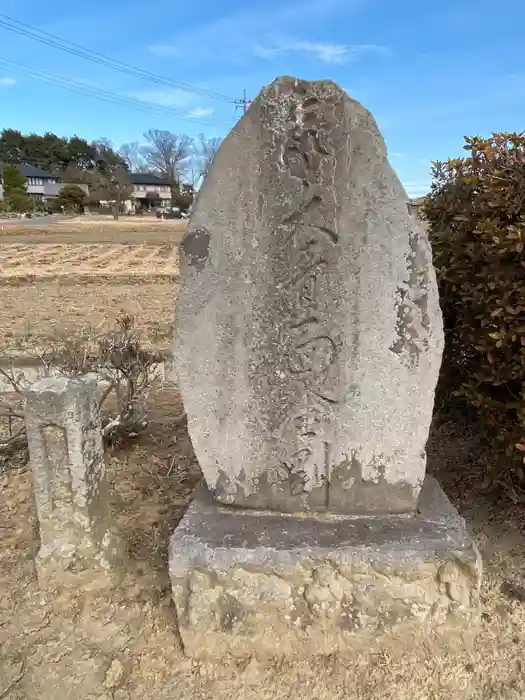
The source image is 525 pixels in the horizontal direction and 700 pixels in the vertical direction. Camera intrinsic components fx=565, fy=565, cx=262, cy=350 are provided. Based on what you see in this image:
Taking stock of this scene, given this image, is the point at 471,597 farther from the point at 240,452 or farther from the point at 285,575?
the point at 240,452

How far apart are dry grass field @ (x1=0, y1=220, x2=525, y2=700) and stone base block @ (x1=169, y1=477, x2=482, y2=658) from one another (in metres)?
0.09

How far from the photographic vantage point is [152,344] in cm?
631

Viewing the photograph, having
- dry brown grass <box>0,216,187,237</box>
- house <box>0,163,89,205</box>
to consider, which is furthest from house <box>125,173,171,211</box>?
dry brown grass <box>0,216,187,237</box>

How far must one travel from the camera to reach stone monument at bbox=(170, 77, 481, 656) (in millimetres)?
1927

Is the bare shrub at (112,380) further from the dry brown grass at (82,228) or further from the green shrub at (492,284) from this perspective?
the dry brown grass at (82,228)

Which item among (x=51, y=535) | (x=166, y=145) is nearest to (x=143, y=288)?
Result: (x=51, y=535)

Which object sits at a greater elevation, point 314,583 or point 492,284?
point 492,284

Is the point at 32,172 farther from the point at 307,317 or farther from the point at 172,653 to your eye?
the point at 172,653

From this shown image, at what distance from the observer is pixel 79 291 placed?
9164 mm

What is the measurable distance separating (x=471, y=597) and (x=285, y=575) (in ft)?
2.21

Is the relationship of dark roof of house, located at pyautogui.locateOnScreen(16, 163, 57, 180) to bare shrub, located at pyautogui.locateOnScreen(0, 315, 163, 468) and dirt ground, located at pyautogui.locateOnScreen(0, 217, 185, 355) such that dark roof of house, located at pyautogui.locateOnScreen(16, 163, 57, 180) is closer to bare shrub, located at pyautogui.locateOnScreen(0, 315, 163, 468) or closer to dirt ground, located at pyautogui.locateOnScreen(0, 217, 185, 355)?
dirt ground, located at pyautogui.locateOnScreen(0, 217, 185, 355)

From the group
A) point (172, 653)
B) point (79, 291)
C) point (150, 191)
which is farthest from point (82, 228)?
point (150, 191)

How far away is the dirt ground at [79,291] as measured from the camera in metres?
6.71

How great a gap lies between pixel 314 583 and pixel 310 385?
708 millimetres
